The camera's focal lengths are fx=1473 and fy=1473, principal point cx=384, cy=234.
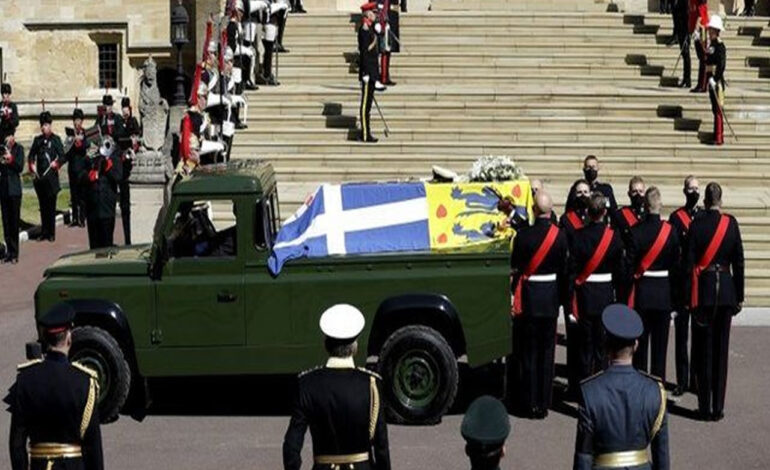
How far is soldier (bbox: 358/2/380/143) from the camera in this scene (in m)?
22.3

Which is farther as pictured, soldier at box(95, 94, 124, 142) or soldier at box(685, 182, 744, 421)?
soldier at box(95, 94, 124, 142)

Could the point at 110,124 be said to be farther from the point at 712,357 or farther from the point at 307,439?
the point at 712,357

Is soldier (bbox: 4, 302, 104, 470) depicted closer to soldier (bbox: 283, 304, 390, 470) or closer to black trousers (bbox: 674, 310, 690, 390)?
soldier (bbox: 283, 304, 390, 470)

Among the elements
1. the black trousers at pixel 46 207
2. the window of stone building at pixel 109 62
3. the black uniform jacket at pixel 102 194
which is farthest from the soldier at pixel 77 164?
the window of stone building at pixel 109 62

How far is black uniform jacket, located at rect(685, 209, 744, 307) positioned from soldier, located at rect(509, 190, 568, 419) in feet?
3.72

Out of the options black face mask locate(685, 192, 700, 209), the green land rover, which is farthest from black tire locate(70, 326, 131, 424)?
black face mask locate(685, 192, 700, 209)

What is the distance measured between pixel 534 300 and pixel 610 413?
5215 mm

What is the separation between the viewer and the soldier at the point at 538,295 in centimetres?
1219

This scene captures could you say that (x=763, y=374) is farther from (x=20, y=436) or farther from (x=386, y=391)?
(x=20, y=436)

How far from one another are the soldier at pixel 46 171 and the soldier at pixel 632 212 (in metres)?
11.2

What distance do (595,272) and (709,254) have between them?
3.15ft

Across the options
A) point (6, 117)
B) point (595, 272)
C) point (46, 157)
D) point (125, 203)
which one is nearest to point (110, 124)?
point (46, 157)

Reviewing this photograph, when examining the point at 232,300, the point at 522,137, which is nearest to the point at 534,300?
the point at 232,300

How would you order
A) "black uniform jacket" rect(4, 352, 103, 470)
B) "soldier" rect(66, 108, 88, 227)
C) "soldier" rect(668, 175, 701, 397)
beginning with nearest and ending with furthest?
1. "black uniform jacket" rect(4, 352, 103, 470)
2. "soldier" rect(668, 175, 701, 397)
3. "soldier" rect(66, 108, 88, 227)
